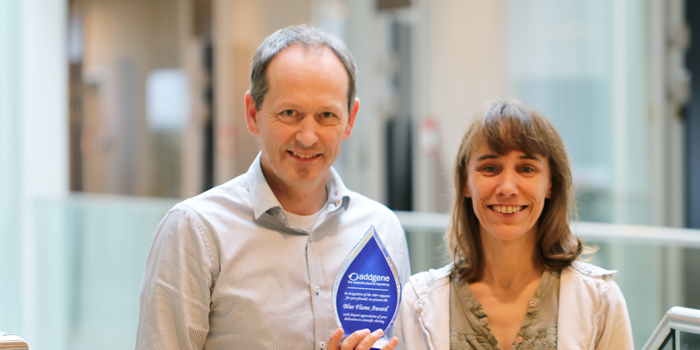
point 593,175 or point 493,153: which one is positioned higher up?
point 493,153

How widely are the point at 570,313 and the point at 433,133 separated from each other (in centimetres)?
325

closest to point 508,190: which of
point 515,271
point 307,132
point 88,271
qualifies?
point 515,271

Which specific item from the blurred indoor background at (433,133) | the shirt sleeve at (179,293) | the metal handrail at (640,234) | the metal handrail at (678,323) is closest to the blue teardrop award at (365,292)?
the shirt sleeve at (179,293)

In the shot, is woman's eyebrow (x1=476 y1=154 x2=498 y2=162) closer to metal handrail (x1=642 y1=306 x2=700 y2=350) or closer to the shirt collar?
the shirt collar

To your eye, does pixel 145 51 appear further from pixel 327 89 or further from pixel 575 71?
pixel 327 89

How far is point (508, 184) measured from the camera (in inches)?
59.9

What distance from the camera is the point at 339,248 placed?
175 cm

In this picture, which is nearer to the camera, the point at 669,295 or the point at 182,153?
the point at 669,295

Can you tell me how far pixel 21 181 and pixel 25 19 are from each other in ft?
3.57

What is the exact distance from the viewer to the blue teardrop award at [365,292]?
150 cm

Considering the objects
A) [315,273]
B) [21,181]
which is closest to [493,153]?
[315,273]

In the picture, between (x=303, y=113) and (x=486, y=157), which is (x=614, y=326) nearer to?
(x=486, y=157)

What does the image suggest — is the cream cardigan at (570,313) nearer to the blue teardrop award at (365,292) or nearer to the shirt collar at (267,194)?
the blue teardrop award at (365,292)

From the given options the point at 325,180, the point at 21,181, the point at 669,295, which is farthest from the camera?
the point at 21,181
